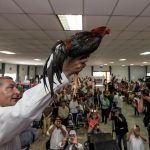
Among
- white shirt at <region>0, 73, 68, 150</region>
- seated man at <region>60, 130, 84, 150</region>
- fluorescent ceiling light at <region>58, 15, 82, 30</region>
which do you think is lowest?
seated man at <region>60, 130, 84, 150</region>

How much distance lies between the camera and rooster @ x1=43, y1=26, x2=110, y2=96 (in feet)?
2.27

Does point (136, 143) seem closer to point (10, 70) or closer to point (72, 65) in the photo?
point (72, 65)

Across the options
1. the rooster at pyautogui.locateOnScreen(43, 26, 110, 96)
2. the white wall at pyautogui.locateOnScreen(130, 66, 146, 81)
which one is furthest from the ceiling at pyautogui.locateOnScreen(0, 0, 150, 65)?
the white wall at pyautogui.locateOnScreen(130, 66, 146, 81)

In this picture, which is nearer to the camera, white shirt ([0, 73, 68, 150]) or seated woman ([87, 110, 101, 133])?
white shirt ([0, 73, 68, 150])

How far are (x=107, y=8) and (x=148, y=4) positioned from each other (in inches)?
23.9

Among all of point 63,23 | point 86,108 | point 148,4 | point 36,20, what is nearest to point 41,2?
point 36,20

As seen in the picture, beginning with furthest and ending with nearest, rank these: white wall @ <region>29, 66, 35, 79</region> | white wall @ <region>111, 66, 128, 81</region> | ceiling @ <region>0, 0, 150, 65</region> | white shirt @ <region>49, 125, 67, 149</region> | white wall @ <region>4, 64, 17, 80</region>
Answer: white wall @ <region>111, 66, 128, 81</region>
white wall @ <region>29, 66, 35, 79</region>
white wall @ <region>4, 64, 17, 80</region>
white shirt @ <region>49, 125, 67, 149</region>
ceiling @ <region>0, 0, 150, 65</region>

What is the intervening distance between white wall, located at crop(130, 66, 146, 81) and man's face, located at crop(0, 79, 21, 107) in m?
21.7

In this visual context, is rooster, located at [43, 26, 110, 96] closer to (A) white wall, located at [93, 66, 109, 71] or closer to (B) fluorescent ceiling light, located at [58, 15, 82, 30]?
(B) fluorescent ceiling light, located at [58, 15, 82, 30]

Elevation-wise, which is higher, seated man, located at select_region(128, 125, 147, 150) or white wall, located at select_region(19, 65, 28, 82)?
white wall, located at select_region(19, 65, 28, 82)

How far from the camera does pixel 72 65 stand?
70cm

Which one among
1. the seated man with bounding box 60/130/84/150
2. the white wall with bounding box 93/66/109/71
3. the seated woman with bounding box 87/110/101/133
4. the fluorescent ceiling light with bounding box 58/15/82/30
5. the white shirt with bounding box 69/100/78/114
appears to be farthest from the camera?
the white wall with bounding box 93/66/109/71

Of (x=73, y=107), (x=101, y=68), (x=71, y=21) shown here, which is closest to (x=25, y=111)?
(x=71, y=21)

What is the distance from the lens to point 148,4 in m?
3.08
